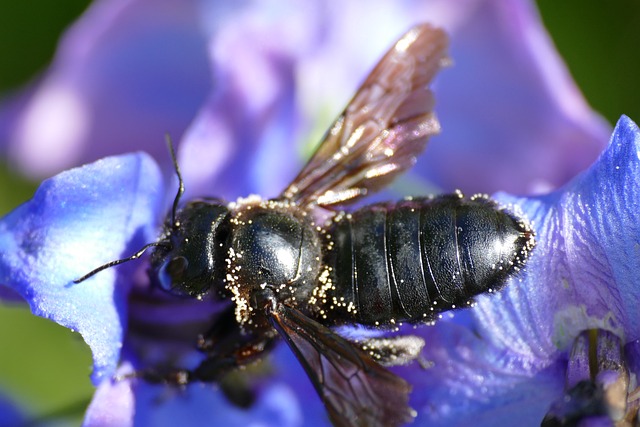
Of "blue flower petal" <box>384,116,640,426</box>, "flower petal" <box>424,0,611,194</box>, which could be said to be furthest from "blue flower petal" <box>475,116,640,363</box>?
"flower petal" <box>424,0,611,194</box>

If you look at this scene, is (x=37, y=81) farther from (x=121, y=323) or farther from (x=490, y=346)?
(x=490, y=346)

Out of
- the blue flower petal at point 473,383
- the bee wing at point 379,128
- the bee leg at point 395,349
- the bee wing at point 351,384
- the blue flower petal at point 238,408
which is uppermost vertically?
the bee wing at point 379,128

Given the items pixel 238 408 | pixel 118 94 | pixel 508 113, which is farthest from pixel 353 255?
pixel 118 94

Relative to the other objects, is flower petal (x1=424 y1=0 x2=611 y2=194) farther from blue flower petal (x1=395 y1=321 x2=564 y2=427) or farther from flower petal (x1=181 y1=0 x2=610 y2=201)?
blue flower petal (x1=395 y1=321 x2=564 y2=427)

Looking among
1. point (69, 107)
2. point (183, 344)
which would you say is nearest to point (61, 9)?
point (69, 107)

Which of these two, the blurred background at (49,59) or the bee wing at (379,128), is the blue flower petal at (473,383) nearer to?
the bee wing at (379,128)

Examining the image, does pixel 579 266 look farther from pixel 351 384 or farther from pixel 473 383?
pixel 351 384

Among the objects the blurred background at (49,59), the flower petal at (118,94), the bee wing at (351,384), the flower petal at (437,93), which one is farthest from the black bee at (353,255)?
the blurred background at (49,59)
